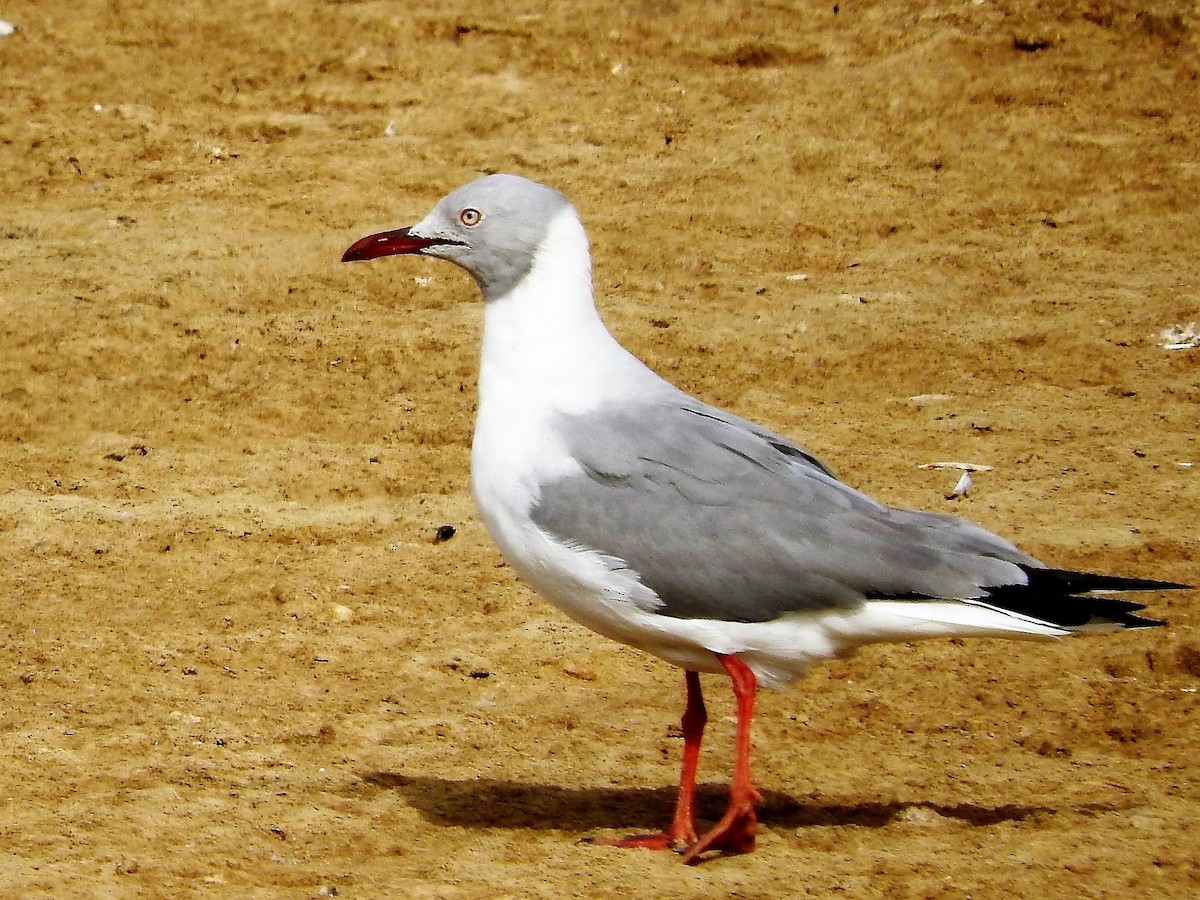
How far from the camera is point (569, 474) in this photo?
173 inches

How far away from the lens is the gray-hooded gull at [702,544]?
14.2 ft

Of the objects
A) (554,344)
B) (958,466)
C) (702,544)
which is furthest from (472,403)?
(702,544)

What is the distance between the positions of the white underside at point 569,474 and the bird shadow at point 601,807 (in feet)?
1.51

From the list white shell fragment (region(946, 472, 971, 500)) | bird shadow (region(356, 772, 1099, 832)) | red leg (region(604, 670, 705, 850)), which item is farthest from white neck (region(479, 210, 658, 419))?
white shell fragment (region(946, 472, 971, 500))

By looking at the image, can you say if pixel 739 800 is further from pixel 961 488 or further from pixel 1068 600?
pixel 961 488

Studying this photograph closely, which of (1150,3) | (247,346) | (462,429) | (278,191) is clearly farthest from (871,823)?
(1150,3)

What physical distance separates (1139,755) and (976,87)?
690 cm

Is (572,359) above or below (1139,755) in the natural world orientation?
above

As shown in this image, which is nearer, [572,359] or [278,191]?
[572,359]

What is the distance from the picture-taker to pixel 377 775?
16.3 feet

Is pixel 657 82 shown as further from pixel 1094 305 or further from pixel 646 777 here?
pixel 646 777

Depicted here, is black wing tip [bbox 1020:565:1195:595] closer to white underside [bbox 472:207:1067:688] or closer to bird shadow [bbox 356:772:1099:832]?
white underside [bbox 472:207:1067:688]

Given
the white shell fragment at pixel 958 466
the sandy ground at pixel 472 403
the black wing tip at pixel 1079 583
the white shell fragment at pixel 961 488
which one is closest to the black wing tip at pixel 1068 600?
the black wing tip at pixel 1079 583

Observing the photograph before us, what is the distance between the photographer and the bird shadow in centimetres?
466
